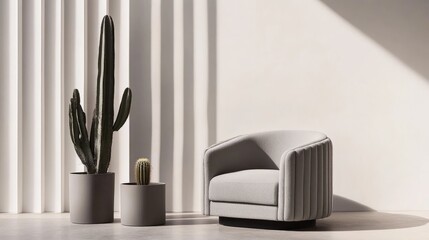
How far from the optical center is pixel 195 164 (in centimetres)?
580

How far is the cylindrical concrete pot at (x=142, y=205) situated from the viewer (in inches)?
195

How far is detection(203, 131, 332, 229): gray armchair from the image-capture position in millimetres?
4559

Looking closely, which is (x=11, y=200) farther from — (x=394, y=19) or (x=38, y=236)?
(x=394, y=19)

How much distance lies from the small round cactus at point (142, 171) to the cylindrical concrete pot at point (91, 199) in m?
0.30

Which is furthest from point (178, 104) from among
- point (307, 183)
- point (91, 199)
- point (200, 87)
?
point (307, 183)

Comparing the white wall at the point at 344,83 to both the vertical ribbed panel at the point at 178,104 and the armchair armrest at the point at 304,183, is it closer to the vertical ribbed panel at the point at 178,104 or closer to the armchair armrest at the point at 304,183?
the vertical ribbed panel at the point at 178,104

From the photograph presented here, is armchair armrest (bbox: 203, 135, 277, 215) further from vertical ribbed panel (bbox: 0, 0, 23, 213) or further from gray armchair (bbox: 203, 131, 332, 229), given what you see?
vertical ribbed panel (bbox: 0, 0, 23, 213)

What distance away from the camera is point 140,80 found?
5816 millimetres

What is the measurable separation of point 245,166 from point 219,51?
1.09 meters

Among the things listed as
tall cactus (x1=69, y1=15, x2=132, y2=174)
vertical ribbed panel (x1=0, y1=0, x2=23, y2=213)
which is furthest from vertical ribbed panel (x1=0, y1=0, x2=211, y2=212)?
tall cactus (x1=69, y1=15, x2=132, y2=174)

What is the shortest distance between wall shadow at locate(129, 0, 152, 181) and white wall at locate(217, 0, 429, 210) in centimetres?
56

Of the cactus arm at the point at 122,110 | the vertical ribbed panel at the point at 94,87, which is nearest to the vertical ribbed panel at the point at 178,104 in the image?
the vertical ribbed panel at the point at 94,87

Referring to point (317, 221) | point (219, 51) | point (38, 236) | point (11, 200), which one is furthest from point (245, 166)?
point (11, 200)

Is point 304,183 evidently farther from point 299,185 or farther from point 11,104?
point 11,104
